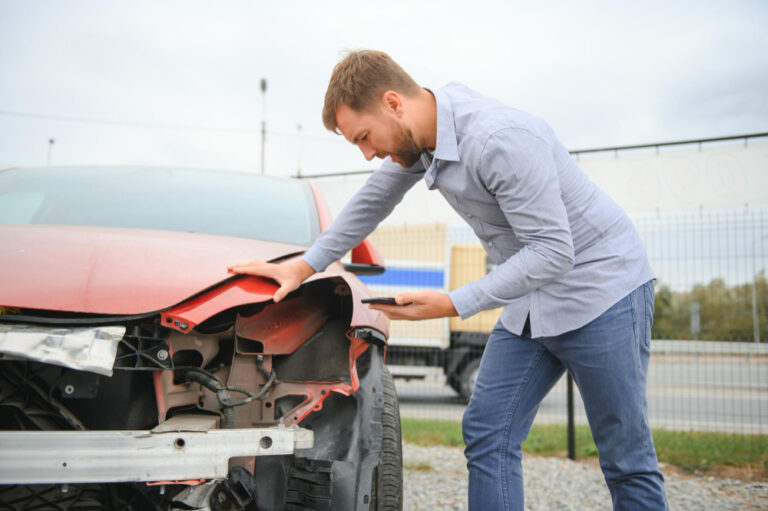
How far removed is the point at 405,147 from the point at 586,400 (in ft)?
3.11

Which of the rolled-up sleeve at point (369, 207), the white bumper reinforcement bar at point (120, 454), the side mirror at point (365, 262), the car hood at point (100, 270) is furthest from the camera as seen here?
the side mirror at point (365, 262)

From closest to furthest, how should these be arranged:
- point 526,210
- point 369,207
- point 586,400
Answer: point 526,210 < point 586,400 < point 369,207

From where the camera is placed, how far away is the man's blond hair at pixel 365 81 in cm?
171

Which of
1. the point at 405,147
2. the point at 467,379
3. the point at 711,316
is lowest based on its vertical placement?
the point at 467,379

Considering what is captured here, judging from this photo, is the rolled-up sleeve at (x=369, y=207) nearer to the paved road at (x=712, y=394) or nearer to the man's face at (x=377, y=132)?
the man's face at (x=377, y=132)

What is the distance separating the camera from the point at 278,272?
174 cm

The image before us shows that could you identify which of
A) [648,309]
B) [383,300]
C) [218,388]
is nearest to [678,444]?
[648,309]

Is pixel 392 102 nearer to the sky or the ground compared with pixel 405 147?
nearer to the sky

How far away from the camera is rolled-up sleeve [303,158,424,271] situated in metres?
2.18

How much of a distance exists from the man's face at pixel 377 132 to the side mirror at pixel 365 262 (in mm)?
758

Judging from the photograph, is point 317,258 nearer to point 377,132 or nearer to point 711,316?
point 377,132

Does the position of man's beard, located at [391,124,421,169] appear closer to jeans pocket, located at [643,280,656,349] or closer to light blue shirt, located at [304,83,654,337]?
light blue shirt, located at [304,83,654,337]

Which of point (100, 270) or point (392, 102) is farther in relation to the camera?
point (392, 102)

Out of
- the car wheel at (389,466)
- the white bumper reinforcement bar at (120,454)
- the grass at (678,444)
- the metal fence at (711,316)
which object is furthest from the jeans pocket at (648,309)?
the metal fence at (711,316)
